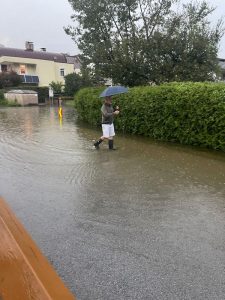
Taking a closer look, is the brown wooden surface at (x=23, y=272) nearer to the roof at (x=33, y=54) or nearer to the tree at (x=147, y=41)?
the tree at (x=147, y=41)

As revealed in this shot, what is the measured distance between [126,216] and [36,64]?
58778 millimetres

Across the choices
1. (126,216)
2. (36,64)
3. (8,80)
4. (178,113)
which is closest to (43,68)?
(36,64)

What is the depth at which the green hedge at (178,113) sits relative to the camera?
931 cm

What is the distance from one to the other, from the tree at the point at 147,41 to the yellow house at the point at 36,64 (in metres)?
40.7

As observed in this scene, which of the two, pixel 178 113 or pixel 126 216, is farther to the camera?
pixel 178 113

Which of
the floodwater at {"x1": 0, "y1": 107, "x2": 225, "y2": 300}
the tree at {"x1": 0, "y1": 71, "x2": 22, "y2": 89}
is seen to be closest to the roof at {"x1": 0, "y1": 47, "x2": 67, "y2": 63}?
the tree at {"x1": 0, "y1": 71, "x2": 22, "y2": 89}

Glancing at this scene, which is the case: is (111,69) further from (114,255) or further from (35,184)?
(114,255)

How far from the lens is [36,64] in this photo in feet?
198

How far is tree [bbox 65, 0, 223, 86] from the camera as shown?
15891 mm

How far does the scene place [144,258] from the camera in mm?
3855

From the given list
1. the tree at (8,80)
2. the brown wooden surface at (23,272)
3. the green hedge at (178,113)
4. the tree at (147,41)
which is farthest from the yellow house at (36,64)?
the brown wooden surface at (23,272)

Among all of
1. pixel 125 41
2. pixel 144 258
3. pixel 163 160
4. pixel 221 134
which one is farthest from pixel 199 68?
pixel 144 258

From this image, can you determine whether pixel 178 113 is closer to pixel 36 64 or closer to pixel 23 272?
pixel 23 272

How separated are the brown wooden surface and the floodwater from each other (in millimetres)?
644
